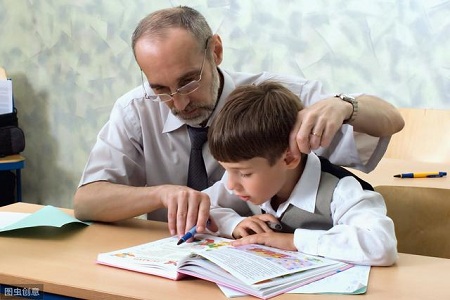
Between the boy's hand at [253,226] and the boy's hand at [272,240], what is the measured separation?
0.04 meters

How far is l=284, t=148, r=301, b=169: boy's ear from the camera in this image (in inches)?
53.7

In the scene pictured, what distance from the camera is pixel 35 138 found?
4102mm

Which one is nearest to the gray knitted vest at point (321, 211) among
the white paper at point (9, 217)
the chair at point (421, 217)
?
the chair at point (421, 217)

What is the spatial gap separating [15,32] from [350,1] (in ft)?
6.85

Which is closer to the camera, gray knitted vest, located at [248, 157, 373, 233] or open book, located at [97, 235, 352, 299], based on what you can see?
open book, located at [97, 235, 352, 299]

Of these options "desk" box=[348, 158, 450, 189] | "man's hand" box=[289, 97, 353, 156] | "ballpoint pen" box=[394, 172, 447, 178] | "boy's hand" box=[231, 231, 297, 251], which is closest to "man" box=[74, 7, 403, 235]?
"man's hand" box=[289, 97, 353, 156]

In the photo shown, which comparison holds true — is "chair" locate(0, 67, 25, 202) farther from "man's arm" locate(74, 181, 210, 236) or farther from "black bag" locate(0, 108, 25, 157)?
"man's arm" locate(74, 181, 210, 236)

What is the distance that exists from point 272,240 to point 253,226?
88 millimetres

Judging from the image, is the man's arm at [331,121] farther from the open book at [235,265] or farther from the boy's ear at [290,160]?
the open book at [235,265]

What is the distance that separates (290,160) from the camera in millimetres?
1377

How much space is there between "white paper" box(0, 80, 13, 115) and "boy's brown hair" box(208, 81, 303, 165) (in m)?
2.69

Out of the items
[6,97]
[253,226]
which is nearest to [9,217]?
[253,226]

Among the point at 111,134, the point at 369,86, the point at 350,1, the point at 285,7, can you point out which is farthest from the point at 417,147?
the point at 111,134

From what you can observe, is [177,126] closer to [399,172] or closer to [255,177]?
[255,177]
